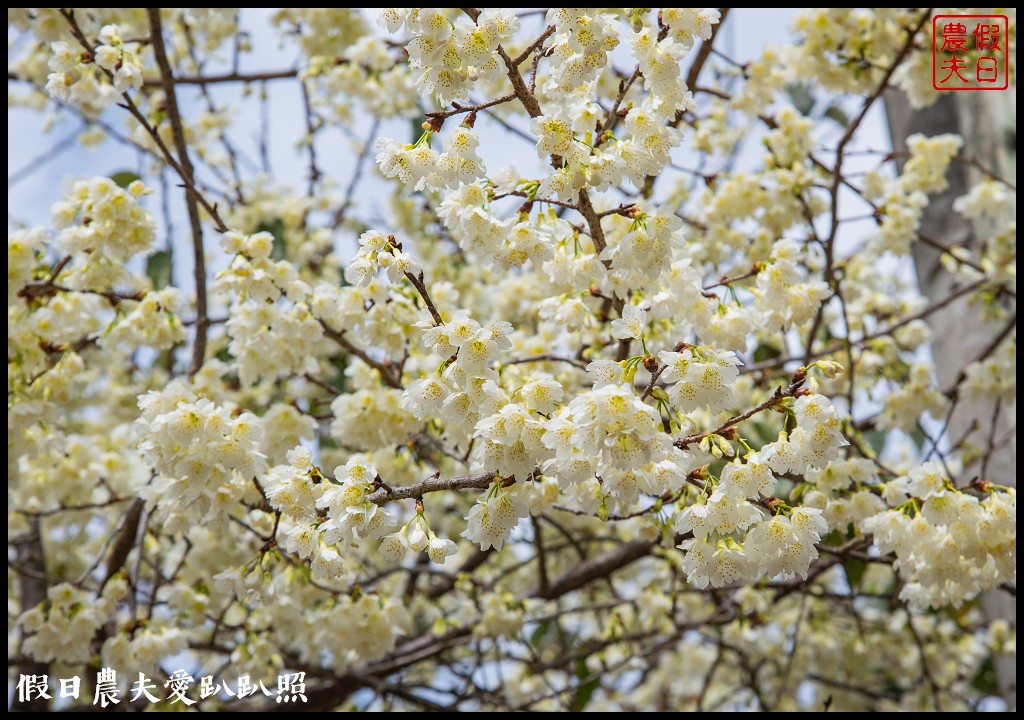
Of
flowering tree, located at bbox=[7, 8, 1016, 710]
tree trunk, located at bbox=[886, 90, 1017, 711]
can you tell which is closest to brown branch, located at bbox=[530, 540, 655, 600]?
flowering tree, located at bbox=[7, 8, 1016, 710]

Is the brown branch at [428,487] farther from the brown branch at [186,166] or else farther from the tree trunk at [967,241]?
the tree trunk at [967,241]

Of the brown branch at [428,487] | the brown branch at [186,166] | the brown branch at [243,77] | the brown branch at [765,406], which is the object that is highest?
the brown branch at [243,77]

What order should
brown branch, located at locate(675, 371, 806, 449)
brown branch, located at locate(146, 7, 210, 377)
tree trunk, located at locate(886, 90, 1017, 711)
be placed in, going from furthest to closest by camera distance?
1. tree trunk, located at locate(886, 90, 1017, 711)
2. brown branch, located at locate(146, 7, 210, 377)
3. brown branch, located at locate(675, 371, 806, 449)

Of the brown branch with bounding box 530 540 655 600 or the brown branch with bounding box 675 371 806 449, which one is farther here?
the brown branch with bounding box 530 540 655 600

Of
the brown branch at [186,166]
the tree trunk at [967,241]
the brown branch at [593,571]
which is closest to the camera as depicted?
the brown branch at [186,166]

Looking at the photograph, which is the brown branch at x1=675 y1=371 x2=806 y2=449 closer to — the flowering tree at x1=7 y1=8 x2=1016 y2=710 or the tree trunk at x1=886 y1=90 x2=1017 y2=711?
the flowering tree at x1=7 y1=8 x2=1016 y2=710

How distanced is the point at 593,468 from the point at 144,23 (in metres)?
3.58

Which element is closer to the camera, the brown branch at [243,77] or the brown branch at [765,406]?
the brown branch at [765,406]

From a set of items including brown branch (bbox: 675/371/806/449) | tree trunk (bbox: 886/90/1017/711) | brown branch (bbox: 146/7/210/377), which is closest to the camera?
brown branch (bbox: 675/371/806/449)

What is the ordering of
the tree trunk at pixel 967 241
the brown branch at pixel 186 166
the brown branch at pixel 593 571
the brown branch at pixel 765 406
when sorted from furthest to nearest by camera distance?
the tree trunk at pixel 967 241 → the brown branch at pixel 593 571 → the brown branch at pixel 186 166 → the brown branch at pixel 765 406

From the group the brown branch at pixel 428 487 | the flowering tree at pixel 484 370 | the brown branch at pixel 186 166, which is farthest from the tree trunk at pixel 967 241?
the brown branch at pixel 186 166

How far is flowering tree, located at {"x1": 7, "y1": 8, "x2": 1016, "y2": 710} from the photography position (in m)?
1.40

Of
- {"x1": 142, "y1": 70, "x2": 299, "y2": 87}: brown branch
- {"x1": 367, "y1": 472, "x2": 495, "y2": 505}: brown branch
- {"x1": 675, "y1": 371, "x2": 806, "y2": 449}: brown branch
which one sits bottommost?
{"x1": 367, "y1": 472, "x2": 495, "y2": 505}: brown branch

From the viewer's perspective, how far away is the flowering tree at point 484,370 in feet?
4.61
